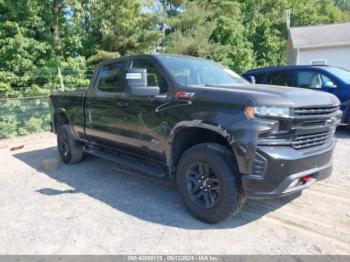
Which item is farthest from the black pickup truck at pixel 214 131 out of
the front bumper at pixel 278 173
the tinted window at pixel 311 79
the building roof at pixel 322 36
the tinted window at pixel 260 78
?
the building roof at pixel 322 36

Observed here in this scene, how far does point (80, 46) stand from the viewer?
1430cm

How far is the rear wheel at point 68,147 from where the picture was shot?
6.19m

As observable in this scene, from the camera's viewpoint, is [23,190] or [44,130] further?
[44,130]

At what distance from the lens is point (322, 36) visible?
21.6m

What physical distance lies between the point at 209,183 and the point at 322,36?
2153 centimetres

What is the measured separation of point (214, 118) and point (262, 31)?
30.3 m

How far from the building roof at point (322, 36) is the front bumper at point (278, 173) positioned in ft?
64.0

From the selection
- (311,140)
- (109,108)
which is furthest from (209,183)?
(109,108)

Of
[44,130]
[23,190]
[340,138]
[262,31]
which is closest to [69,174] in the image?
[23,190]

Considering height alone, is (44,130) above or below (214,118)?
below

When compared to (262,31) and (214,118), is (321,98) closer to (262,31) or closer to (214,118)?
(214,118)

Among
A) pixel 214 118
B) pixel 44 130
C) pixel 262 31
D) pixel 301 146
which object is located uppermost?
pixel 262 31

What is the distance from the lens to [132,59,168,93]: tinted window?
4129 mm

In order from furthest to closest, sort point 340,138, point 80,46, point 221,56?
1. point 221,56
2. point 80,46
3. point 340,138
